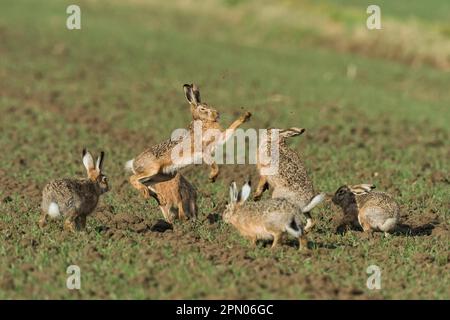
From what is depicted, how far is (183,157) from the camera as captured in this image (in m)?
11.0

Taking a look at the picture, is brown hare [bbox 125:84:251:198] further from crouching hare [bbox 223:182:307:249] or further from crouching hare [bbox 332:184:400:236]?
crouching hare [bbox 332:184:400:236]

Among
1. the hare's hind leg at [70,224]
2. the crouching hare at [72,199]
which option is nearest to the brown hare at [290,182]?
the crouching hare at [72,199]

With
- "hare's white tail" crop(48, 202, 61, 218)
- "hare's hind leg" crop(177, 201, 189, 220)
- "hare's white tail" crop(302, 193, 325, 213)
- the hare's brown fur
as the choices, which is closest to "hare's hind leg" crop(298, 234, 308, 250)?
"hare's white tail" crop(302, 193, 325, 213)

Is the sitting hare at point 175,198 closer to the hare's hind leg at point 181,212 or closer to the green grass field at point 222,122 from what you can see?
the hare's hind leg at point 181,212

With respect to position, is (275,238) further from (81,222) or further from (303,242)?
(81,222)

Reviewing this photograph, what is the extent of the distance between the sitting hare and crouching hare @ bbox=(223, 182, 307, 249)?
117 cm

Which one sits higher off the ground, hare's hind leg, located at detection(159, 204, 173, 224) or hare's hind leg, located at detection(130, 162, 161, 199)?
hare's hind leg, located at detection(130, 162, 161, 199)

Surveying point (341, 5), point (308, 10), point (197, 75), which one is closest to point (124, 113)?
point (197, 75)

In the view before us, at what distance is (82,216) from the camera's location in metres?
10.5

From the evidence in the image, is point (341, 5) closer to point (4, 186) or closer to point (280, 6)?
point (280, 6)

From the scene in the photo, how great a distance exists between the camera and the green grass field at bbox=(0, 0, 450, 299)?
8.77 metres

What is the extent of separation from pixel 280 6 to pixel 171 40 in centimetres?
688

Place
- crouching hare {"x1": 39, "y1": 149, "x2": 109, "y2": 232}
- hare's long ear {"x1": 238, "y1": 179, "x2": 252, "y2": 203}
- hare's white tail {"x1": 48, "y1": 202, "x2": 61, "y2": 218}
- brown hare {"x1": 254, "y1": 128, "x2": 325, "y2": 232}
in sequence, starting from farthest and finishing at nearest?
brown hare {"x1": 254, "y1": 128, "x2": 325, "y2": 232}, hare's long ear {"x1": 238, "y1": 179, "x2": 252, "y2": 203}, crouching hare {"x1": 39, "y1": 149, "x2": 109, "y2": 232}, hare's white tail {"x1": 48, "y1": 202, "x2": 61, "y2": 218}

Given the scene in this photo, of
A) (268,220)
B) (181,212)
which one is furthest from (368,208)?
(181,212)
